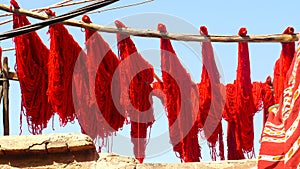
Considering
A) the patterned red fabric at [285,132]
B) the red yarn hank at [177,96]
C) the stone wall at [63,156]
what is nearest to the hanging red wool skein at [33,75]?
the red yarn hank at [177,96]

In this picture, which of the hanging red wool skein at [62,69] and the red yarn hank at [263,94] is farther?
the red yarn hank at [263,94]

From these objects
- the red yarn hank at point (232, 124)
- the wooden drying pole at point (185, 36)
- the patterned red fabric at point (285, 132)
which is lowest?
the red yarn hank at point (232, 124)

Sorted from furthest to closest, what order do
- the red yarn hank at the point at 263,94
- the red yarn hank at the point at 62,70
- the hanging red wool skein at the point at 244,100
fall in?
the red yarn hank at the point at 263,94 < the hanging red wool skein at the point at 244,100 < the red yarn hank at the point at 62,70

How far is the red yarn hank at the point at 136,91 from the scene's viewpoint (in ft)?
19.9

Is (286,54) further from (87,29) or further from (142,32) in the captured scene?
(87,29)

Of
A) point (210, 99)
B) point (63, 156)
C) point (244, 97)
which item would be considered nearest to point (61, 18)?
point (63, 156)

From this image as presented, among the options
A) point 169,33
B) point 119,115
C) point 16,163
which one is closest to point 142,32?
point 169,33

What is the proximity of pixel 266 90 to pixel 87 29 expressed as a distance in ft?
5.73

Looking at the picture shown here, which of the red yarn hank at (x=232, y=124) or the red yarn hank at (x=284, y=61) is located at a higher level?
the red yarn hank at (x=284, y=61)

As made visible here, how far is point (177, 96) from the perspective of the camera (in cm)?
615

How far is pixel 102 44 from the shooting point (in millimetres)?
6160

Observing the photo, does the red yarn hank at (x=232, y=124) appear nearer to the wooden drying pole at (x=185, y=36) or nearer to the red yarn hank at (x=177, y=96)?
the red yarn hank at (x=177, y=96)

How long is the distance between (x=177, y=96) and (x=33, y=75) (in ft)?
4.23

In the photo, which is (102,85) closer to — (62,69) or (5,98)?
(62,69)
